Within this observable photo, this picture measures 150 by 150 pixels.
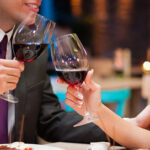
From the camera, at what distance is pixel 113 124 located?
133cm

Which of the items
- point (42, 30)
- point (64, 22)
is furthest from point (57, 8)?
point (42, 30)

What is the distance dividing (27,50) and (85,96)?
33 cm

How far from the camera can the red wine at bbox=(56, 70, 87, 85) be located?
3.90 feet

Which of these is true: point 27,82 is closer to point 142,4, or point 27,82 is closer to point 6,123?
point 6,123

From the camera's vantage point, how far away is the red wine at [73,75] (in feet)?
3.90

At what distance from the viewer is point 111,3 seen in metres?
6.74

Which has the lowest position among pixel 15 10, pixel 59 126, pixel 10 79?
pixel 59 126

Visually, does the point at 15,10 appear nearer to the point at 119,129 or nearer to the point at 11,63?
the point at 11,63

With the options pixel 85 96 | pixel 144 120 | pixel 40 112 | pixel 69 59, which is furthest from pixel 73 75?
pixel 40 112

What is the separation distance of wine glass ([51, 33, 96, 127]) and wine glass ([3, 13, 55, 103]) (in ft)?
0.20

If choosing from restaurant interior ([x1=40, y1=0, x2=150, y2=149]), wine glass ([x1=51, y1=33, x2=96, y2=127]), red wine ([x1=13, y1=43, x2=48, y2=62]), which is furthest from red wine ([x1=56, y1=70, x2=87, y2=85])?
restaurant interior ([x1=40, y1=0, x2=150, y2=149])

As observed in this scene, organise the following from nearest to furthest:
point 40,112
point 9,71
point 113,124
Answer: point 9,71 → point 113,124 → point 40,112

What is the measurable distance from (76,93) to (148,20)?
5328mm

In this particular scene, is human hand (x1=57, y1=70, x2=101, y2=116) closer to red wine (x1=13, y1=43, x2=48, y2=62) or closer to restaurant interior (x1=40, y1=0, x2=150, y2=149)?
red wine (x1=13, y1=43, x2=48, y2=62)
